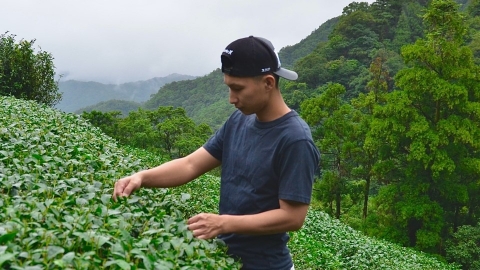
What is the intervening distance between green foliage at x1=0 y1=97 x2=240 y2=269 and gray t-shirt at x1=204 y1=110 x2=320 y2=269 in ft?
0.57

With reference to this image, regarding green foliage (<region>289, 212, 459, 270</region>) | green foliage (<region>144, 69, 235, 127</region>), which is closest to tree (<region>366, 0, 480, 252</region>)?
green foliage (<region>289, 212, 459, 270</region>)

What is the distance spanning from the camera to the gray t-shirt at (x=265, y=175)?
6.40 feet

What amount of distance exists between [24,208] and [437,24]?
16.1 meters

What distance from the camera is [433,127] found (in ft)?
51.1

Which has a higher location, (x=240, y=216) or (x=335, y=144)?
(x=240, y=216)

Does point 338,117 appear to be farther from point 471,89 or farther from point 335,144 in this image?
point 471,89

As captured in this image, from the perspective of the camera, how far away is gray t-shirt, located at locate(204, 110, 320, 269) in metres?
1.95

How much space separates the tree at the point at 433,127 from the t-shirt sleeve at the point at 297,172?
14196 millimetres

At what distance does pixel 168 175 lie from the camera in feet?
7.93

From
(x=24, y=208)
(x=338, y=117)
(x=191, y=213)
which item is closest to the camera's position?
(x=24, y=208)

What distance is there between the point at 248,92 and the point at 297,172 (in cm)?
40

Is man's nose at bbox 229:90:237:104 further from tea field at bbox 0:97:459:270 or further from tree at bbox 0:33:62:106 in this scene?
tree at bbox 0:33:62:106

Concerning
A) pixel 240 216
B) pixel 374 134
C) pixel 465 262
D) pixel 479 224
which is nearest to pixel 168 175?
pixel 240 216

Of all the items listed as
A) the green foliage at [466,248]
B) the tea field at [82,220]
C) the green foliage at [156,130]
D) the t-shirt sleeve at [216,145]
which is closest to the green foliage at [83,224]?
the tea field at [82,220]
